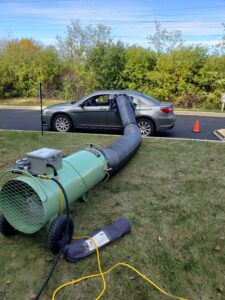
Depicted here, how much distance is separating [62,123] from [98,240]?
6851 mm

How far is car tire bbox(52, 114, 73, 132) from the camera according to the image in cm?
961

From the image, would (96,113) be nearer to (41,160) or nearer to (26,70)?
(41,160)

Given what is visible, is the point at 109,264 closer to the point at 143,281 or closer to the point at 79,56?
the point at 143,281

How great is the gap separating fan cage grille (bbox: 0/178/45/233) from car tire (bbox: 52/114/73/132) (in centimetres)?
642

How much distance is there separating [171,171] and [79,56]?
802 inches

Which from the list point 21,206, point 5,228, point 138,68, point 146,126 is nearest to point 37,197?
point 21,206

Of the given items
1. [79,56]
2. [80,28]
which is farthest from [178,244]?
[80,28]

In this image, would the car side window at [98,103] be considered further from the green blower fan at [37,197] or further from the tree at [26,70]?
the tree at [26,70]

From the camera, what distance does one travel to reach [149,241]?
3.44 m

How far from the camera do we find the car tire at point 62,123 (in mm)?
9609

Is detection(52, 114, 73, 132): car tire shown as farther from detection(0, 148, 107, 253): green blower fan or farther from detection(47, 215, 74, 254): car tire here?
detection(47, 215, 74, 254): car tire

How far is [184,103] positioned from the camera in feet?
60.7

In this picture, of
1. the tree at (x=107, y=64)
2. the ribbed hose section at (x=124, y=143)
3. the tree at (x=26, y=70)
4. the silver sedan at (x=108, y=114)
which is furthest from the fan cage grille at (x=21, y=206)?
the tree at (x=26, y=70)

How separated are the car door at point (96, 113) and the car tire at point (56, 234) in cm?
626
